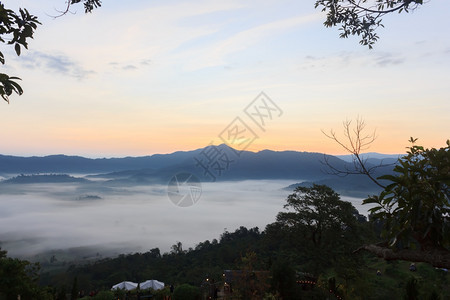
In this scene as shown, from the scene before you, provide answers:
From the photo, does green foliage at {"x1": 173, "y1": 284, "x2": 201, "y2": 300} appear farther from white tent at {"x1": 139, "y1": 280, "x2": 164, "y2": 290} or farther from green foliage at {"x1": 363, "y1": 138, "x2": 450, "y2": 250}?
green foliage at {"x1": 363, "y1": 138, "x2": 450, "y2": 250}

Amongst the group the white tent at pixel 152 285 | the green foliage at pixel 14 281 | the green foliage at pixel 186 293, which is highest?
the green foliage at pixel 14 281

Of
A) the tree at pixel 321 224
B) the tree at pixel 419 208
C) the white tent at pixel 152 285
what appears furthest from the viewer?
the tree at pixel 321 224

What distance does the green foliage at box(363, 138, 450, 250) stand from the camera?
11.9 feet

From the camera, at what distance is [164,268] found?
48750 millimetres

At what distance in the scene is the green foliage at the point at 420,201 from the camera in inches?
143

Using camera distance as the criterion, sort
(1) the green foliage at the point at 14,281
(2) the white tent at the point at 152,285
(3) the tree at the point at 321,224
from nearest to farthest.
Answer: (1) the green foliage at the point at 14,281 → (2) the white tent at the point at 152,285 → (3) the tree at the point at 321,224

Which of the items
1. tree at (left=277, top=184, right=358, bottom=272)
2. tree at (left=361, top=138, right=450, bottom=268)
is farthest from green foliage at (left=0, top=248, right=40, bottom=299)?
tree at (left=277, top=184, right=358, bottom=272)

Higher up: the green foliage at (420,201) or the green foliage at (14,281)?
the green foliage at (420,201)

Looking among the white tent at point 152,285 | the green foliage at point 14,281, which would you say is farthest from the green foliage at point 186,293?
the green foliage at point 14,281

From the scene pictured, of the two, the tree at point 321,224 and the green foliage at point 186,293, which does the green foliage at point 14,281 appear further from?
the tree at point 321,224

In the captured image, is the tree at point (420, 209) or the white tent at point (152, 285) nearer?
the tree at point (420, 209)

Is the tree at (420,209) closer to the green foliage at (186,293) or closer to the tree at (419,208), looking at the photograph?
the tree at (419,208)

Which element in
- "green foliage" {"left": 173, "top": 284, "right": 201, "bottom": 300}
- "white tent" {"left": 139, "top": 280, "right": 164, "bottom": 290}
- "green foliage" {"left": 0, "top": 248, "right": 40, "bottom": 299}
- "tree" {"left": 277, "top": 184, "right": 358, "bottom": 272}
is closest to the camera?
"green foliage" {"left": 0, "top": 248, "right": 40, "bottom": 299}

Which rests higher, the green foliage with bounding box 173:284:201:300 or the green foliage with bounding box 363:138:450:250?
the green foliage with bounding box 363:138:450:250
